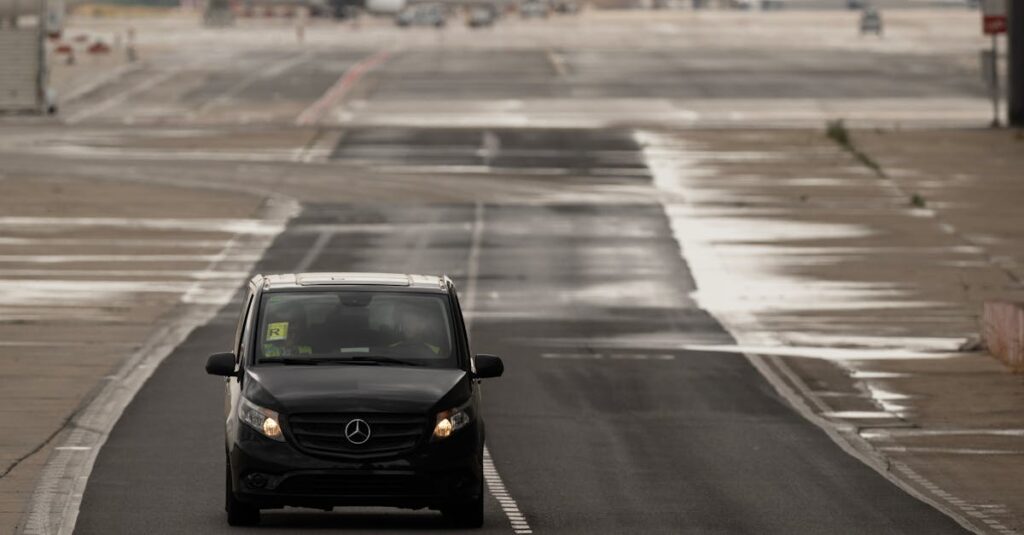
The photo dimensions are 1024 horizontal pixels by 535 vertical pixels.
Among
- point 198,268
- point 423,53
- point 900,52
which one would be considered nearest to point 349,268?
point 198,268

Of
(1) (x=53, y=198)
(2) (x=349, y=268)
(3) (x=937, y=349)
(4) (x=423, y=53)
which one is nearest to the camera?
(3) (x=937, y=349)

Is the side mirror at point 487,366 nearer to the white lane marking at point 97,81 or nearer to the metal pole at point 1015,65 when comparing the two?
the metal pole at point 1015,65

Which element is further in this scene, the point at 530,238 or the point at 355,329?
the point at 530,238

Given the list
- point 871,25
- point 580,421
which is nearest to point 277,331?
point 580,421

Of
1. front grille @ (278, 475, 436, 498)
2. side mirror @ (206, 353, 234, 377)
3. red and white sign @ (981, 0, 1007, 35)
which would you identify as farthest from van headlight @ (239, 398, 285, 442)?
red and white sign @ (981, 0, 1007, 35)

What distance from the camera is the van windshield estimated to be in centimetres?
1717

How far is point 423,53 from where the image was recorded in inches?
4599

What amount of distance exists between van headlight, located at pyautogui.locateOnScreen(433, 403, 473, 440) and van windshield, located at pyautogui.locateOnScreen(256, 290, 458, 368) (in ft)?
2.51

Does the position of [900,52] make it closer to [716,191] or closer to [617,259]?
[716,191]

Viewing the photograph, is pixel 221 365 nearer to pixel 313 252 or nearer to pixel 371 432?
pixel 371 432

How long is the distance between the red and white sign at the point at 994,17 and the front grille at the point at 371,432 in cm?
5651

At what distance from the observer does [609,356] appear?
3269 cm

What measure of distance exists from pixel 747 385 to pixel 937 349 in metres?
5.44

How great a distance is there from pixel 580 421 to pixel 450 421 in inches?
365
